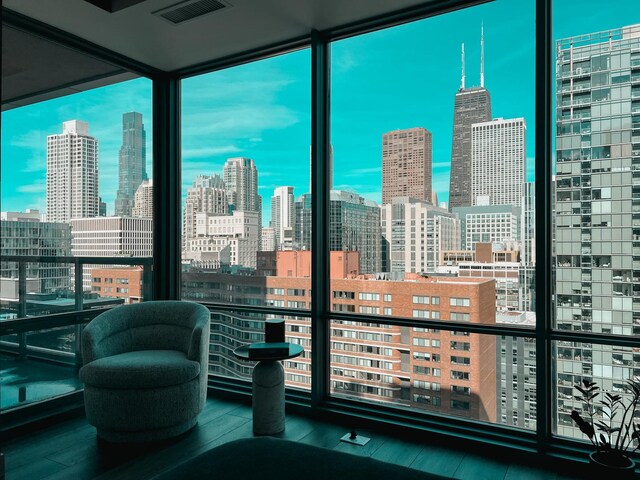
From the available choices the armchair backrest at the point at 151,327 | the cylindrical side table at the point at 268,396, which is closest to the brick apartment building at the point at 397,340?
the cylindrical side table at the point at 268,396

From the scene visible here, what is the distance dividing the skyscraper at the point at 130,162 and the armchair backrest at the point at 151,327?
103 centimetres

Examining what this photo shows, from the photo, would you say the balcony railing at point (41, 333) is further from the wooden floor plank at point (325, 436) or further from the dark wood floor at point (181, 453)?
the wooden floor plank at point (325, 436)

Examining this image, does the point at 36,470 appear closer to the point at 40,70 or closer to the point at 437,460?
the point at 437,460

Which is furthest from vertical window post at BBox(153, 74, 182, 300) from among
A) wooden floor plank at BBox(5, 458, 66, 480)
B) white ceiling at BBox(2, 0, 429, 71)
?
wooden floor plank at BBox(5, 458, 66, 480)

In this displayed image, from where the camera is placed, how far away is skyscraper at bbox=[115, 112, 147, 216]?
4.21 metres

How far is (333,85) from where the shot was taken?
3703mm

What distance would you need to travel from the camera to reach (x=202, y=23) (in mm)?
3457

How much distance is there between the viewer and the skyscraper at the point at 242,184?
4.18 m

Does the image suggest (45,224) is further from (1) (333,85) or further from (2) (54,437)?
(1) (333,85)

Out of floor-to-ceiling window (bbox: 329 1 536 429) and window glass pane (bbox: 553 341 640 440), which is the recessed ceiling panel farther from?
window glass pane (bbox: 553 341 640 440)

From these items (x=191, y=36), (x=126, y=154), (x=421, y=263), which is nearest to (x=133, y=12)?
(x=191, y=36)

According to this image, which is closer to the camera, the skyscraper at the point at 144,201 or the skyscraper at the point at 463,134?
the skyscraper at the point at 463,134

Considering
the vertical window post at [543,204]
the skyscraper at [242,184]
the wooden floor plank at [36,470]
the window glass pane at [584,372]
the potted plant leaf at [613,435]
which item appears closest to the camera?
the potted plant leaf at [613,435]

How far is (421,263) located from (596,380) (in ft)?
4.17
